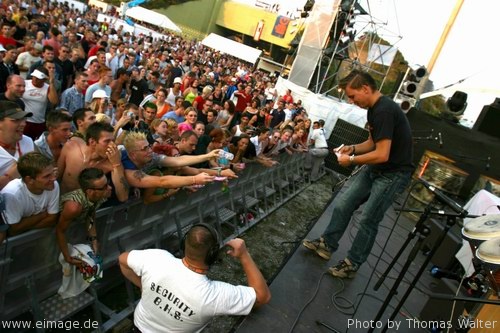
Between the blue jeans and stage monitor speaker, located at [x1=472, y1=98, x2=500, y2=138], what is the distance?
22.6 ft

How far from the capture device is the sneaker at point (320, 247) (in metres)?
4.74

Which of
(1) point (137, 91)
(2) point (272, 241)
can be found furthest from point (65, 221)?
(1) point (137, 91)

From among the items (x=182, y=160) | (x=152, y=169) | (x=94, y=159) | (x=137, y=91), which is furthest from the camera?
(x=137, y=91)

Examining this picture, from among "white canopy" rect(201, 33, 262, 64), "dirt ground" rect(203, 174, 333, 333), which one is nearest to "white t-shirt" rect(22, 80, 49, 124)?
"dirt ground" rect(203, 174, 333, 333)

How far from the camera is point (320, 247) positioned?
483cm

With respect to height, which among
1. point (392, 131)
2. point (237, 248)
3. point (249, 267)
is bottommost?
point (249, 267)

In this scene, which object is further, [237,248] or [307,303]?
[307,303]

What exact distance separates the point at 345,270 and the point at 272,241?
4.60ft

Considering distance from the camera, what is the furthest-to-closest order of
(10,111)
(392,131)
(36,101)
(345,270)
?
(36,101), (345,270), (392,131), (10,111)

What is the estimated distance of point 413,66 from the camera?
374 inches

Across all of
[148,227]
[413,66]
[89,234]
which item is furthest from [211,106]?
[413,66]

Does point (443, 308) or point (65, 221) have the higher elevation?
point (65, 221)

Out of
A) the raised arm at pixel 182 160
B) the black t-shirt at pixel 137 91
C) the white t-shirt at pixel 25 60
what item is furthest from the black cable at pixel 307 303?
the white t-shirt at pixel 25 60

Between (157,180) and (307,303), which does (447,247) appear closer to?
(307,303)
